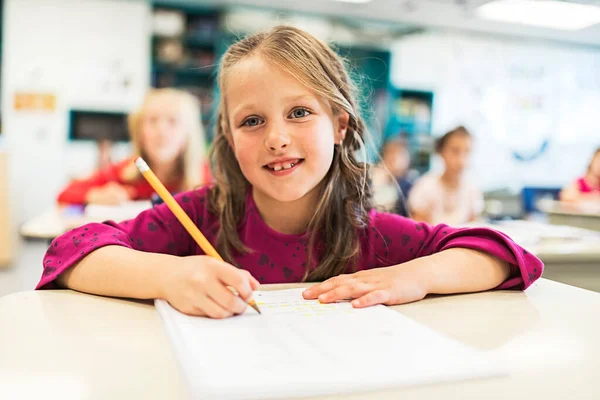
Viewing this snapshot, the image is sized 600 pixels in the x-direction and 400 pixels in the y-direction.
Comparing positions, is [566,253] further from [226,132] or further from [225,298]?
[225,298]

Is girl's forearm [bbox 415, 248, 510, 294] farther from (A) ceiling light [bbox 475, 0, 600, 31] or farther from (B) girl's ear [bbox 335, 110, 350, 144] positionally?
(A) ceiling light [bbox 475, 0, 600, 31]

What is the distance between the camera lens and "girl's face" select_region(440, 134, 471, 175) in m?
2.93

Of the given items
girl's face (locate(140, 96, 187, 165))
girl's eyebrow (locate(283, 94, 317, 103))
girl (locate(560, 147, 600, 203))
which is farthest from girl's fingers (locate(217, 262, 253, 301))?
girl (locate(560, 147, 600, 203))

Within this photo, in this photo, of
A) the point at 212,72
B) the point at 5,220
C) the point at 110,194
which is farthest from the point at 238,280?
the point at 5,220

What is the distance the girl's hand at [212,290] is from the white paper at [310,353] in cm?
1

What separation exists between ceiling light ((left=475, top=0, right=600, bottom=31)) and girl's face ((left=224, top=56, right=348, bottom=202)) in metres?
3.86

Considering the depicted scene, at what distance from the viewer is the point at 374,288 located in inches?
27.5

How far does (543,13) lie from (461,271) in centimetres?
455

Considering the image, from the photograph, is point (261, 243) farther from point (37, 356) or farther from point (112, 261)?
point (37, 356)

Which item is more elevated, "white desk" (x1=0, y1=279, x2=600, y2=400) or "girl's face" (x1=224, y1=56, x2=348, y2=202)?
"girl's face" (x1=224, y1=56, x2=348, y2=202)

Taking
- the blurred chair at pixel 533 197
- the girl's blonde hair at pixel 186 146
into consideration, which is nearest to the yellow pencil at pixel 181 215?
the girl's blonde hair at pixel 186 146

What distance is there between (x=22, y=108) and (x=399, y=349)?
508 centimetres

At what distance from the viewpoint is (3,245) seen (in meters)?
4.28

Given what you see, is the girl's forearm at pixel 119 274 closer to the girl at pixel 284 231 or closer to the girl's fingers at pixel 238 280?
the girl at pixel 284 231
